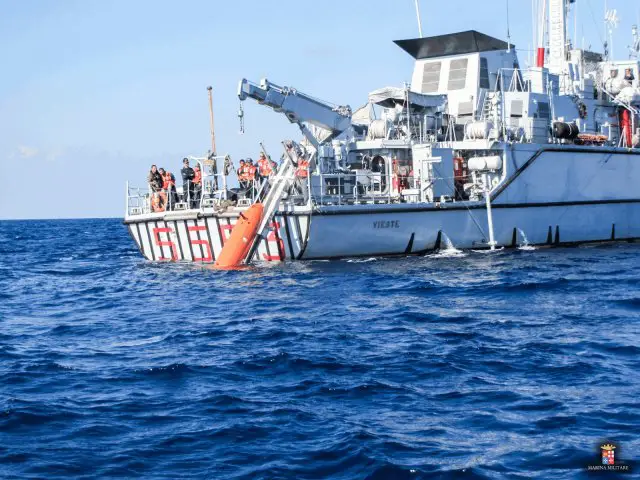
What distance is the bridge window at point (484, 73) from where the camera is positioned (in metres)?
29.8

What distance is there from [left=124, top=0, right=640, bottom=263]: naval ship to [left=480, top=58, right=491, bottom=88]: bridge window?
0.21 ft

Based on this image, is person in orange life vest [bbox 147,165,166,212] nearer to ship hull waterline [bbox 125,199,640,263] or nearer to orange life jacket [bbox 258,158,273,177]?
ship hull waterline [bbox 125,199,640,263]

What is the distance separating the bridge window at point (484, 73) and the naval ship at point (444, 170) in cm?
6

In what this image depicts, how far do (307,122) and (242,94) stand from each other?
2.64 meters

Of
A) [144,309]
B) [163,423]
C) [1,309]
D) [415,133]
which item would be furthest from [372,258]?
[163,423]

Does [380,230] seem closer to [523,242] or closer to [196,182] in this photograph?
[523,242]

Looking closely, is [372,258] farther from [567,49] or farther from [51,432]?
[51,432]

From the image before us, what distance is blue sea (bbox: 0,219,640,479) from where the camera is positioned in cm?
821

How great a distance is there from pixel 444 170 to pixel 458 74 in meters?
4.57

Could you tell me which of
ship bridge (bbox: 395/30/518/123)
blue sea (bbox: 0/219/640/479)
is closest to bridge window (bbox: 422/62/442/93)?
ship bridge (bbox: 395/30/518/123)

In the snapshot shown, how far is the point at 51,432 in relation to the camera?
9148mm

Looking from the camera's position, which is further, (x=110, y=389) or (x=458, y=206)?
(x=458, y=206)

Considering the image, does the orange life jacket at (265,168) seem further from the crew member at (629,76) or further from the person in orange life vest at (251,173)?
the crew member at (629,76)

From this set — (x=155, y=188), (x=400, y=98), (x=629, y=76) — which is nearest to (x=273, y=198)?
(x=155, y=188)
